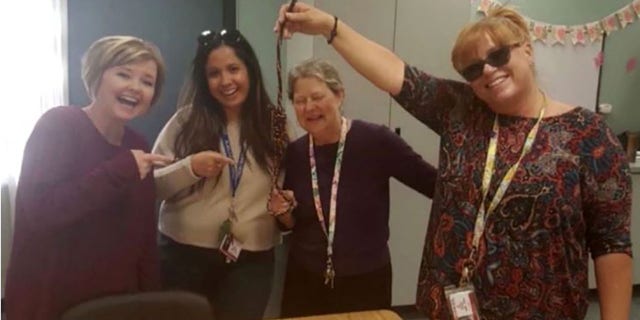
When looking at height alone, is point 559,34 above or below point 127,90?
above

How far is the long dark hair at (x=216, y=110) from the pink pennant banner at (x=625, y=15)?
1.94 m

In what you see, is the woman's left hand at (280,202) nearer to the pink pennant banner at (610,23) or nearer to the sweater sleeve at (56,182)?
the sweater sleeve at (56,182)

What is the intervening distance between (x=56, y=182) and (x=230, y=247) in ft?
1.49

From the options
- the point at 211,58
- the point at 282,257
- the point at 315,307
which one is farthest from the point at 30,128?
the point at 315,307

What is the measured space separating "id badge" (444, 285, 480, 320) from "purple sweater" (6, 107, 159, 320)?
75 cm

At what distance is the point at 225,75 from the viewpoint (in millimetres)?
1353

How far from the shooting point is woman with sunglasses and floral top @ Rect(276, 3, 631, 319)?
1114 mm

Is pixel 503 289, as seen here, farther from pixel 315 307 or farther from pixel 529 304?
pixel 315 307

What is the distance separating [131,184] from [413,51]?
95 centimetres

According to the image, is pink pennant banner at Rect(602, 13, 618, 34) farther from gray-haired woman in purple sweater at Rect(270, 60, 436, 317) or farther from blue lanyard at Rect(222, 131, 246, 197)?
blue lanyard at Rect(222, 131, 246, 197)

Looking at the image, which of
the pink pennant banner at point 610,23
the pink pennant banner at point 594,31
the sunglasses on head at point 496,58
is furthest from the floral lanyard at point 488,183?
the pink pennant banner at point 610,23

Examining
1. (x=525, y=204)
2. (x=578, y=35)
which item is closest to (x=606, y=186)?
(x=525, y=204)

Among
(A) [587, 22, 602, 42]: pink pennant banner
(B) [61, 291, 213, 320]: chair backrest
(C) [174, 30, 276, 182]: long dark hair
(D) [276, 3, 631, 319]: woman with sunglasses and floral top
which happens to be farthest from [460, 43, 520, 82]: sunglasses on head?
(A) [587, 22, 602, 42]: pink pennant banner

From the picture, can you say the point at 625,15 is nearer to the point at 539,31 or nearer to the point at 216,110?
the point at 539,31
